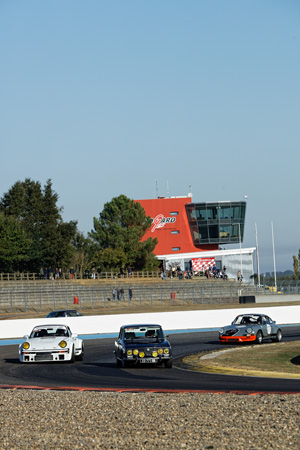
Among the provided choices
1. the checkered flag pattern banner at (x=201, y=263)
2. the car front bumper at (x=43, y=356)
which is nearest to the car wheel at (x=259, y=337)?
the car front bumper at (x=43, y=356)

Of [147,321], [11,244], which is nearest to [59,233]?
[11,244]

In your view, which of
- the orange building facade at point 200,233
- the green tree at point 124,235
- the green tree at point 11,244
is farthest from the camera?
the orange building facade at point 200,233

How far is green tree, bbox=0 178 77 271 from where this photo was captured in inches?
3286

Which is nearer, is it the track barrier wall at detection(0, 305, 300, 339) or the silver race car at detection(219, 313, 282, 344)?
the silver race car at detection(219, 313, 282, 344)

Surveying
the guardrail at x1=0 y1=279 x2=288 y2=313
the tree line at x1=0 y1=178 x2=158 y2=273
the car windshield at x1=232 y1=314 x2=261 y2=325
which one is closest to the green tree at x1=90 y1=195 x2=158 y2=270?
the tree line at x1=0 y1=178 x2=158 y2=273

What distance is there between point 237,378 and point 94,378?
3.50 meters

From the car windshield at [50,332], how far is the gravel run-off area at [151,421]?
27.9 ft

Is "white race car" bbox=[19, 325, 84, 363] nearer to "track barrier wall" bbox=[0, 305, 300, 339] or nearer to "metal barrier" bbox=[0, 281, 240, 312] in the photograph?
"track barrier wall" bbox=[0, 305, 300, 339]

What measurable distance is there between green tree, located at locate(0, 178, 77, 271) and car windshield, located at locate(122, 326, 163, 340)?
60.3 metres

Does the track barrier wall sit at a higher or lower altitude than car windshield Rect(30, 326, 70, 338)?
lower

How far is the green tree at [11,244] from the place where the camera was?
7475cm

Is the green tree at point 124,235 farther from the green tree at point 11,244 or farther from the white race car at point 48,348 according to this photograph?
the white race car at point 48,348

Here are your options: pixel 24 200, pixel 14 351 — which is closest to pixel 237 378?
pixel 14 351

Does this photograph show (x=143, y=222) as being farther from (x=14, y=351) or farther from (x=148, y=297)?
(x=14, y=351)
